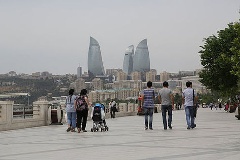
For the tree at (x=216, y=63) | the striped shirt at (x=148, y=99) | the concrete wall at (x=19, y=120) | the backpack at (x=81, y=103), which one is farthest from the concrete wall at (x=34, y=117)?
the tree at (x=216, y=63)

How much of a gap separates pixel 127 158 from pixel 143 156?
0.36m

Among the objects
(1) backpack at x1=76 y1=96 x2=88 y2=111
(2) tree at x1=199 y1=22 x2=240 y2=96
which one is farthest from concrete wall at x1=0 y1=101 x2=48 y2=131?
(2) tree at x1=199 y1=22 x2=240 y2=96

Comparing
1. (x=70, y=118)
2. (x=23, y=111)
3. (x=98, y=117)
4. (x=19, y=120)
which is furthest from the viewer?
(x=23, y=111)

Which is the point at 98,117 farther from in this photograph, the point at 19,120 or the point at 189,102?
the point at 19,120

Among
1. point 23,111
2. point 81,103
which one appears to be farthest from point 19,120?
point 81,103

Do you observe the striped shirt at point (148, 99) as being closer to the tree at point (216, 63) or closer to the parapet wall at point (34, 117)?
the parapet wall at point (34, 117)

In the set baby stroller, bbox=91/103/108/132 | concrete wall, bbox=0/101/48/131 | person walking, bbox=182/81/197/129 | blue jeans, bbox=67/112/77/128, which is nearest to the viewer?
person walking, bbox=182/81/197/129

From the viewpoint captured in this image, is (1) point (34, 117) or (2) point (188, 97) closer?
(2) point (188, 97)

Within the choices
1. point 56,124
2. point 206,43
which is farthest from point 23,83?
point 56,124

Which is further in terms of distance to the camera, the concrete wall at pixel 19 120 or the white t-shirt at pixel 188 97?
the concrete wall at pixel 19 120

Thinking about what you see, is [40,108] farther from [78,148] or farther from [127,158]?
[127,158]

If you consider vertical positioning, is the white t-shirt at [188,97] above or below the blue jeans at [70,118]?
above

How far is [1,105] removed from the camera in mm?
17922

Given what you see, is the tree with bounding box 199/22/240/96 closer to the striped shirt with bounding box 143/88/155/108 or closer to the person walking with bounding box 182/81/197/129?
the person walking with bounding box 182/81/197/129
